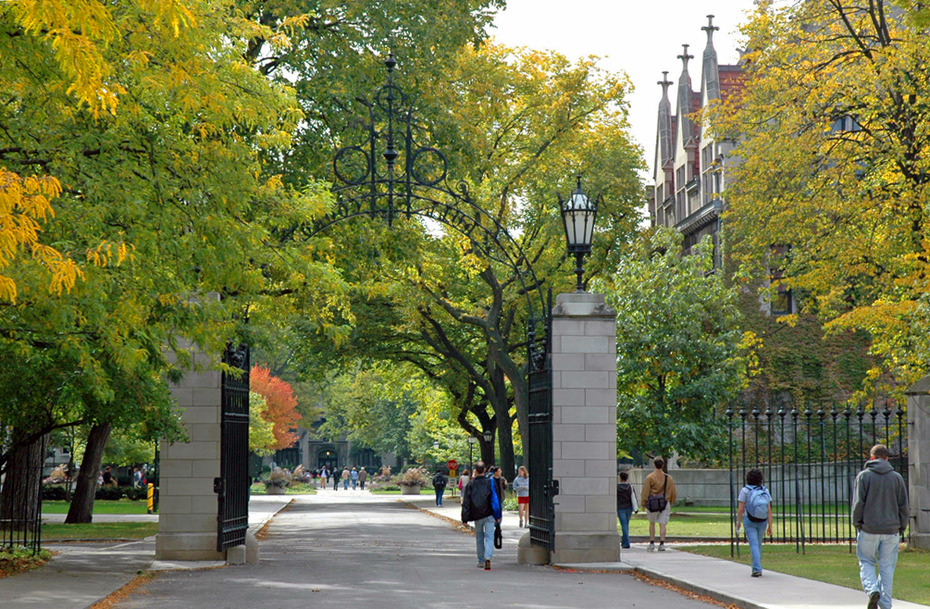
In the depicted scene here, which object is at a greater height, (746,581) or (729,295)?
(729,295)

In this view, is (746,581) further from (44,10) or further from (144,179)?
(44,10)

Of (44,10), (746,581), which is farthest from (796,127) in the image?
(44,10)

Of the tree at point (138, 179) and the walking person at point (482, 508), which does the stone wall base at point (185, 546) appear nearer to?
the tree at point (138, 179)

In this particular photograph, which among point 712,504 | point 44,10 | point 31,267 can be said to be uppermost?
point 44,10

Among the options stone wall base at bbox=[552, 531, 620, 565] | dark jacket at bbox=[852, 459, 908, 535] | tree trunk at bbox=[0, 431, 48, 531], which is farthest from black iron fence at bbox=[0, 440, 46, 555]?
dark jacket at bbox=[852, 459, 908, 535]

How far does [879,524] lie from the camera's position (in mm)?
11930

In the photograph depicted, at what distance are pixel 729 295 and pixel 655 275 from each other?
2.84 meters

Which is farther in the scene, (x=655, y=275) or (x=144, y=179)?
(x=655, y=275)

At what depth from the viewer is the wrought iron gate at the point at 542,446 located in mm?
18328

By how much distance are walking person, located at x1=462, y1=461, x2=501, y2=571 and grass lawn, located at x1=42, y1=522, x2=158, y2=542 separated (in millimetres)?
11659

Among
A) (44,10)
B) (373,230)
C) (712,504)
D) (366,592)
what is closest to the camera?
(44,10)

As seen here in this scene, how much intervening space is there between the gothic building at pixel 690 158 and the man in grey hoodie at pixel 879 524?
38218mm

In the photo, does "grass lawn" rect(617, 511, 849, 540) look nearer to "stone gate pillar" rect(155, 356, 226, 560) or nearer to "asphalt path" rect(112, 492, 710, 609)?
"asphalt path" rect(112, 492, 710, 609)

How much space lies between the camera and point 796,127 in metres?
27.5
